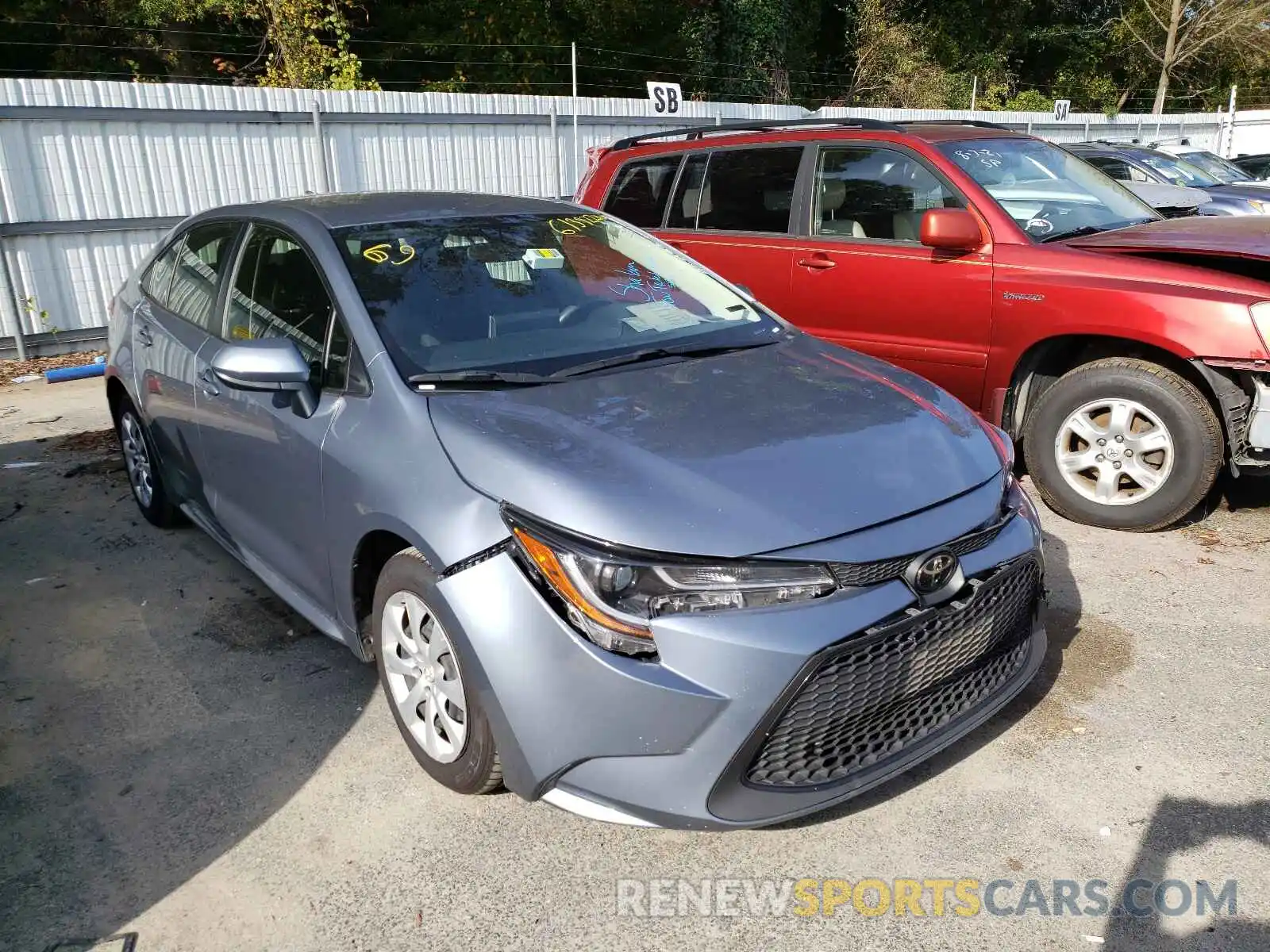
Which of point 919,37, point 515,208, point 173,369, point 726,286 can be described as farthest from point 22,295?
point 919,37

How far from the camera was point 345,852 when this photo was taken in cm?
268

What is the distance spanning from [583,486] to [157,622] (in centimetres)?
245

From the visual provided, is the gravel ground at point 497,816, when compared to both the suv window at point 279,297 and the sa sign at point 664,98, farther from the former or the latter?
the sa sign at point 664,98

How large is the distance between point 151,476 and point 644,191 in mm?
3533

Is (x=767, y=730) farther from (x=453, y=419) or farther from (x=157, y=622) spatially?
(x=157, y=622)

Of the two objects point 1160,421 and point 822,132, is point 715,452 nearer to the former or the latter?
point 1160,421

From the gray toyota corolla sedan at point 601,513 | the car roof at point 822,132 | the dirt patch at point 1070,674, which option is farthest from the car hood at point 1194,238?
the gray toyota corolla sedan at point 601,513

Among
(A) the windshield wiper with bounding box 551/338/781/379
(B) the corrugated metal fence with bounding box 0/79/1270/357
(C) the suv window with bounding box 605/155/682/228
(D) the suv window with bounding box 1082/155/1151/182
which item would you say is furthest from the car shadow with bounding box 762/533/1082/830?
(D) the suv window with bounding box 1082/155/1151/182

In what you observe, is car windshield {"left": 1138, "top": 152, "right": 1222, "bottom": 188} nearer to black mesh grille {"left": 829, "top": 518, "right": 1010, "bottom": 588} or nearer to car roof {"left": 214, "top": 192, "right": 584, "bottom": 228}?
car roof {"left": 214, "top": 192, "right": 584, "bottom": 228}

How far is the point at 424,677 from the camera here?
280 centimetres

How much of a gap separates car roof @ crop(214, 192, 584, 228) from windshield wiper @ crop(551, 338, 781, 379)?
926 mm

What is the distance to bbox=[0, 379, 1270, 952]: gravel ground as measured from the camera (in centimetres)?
241

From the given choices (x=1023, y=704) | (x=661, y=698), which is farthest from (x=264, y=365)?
(x=1023, y=704)

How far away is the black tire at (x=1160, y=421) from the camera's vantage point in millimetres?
4363
